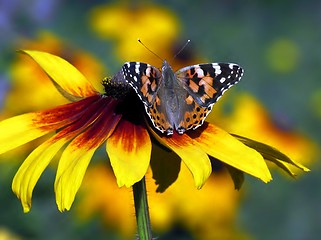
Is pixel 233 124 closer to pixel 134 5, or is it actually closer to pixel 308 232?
pixel 308 232

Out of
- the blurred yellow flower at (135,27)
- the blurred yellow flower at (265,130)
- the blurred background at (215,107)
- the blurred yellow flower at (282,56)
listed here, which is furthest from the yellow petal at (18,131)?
the blurred yellow flower at (282,56)

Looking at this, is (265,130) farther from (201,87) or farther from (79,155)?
(79,155)

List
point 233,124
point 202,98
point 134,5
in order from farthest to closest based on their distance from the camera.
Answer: point 134,5 < point 233,124 < point 202,98

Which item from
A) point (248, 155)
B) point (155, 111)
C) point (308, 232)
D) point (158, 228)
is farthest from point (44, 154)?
point (308, 232)

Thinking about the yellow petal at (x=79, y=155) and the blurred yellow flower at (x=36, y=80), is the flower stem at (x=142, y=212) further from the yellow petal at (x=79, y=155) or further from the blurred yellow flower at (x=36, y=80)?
the blurred yellow flower at (x=36, y=80)

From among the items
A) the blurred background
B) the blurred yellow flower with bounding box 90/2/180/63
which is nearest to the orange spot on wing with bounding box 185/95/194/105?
the blurred background

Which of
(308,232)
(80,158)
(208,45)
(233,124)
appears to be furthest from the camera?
(208,45)
